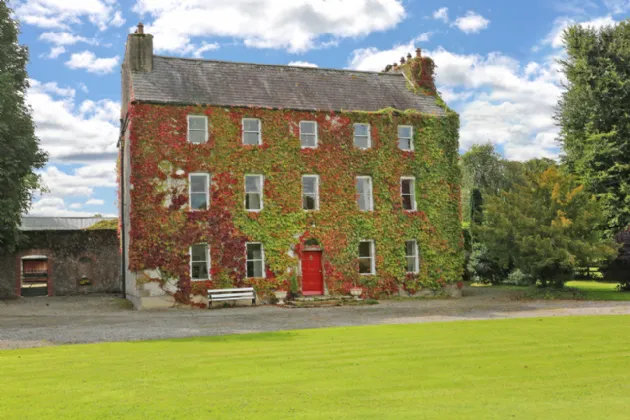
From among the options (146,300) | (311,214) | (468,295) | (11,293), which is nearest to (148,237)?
(146,300)

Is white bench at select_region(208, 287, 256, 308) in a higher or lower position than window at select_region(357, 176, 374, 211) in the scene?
lower

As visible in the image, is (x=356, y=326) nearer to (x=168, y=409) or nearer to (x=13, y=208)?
(x=168, y=409)

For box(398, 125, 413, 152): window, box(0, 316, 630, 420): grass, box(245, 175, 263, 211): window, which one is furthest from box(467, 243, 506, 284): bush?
box(0, 316, 630, 420): grass

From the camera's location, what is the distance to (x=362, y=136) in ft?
106

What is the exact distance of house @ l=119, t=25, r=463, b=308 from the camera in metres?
28.4

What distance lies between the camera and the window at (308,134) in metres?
31.3

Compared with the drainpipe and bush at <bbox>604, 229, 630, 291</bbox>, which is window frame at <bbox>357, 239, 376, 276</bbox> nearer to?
the drainpipe

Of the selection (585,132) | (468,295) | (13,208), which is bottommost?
(468,295)

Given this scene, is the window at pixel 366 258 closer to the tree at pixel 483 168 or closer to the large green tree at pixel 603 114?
the large green tree at pixel 603 114

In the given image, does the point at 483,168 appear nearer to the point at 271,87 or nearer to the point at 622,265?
the point at 622,265

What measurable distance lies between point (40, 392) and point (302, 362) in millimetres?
4778

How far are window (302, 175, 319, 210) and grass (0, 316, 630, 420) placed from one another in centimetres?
1458

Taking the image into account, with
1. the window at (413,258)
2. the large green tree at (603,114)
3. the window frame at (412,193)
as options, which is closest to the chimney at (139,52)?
the window frame at (412,193)

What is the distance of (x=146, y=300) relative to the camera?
27.7m
